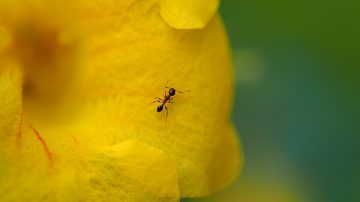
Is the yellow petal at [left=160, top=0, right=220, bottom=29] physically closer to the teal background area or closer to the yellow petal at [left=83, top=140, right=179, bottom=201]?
the yellow petal at [left=83, top=140, right=179, bottom=201]

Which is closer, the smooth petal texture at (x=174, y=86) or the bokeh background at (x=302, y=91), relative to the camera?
the smooth petal texture at (x=174, y=86)

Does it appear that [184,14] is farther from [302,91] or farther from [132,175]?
[302,91]

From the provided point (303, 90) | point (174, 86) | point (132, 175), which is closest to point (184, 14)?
point (174, 86)

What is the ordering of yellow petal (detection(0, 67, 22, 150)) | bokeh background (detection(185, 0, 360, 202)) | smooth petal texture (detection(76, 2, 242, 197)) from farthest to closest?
bokeh background (detection(185, 0, 360, 202)) → smooth petal texture (detection(76, 2, 242, 197)) → yellow petal (detection(0, 67, 22, 150))

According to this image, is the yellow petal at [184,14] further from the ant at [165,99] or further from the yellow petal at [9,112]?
the yellow petal at [9,112]

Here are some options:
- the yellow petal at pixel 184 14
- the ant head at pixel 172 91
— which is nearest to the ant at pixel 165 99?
the ant head at pixel 172 91

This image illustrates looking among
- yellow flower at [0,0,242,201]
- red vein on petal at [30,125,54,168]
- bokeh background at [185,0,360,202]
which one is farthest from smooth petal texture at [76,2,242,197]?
bokeh background at [185,0,360,202]

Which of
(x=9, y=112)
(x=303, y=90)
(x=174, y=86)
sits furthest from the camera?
(x=303, y=90)
